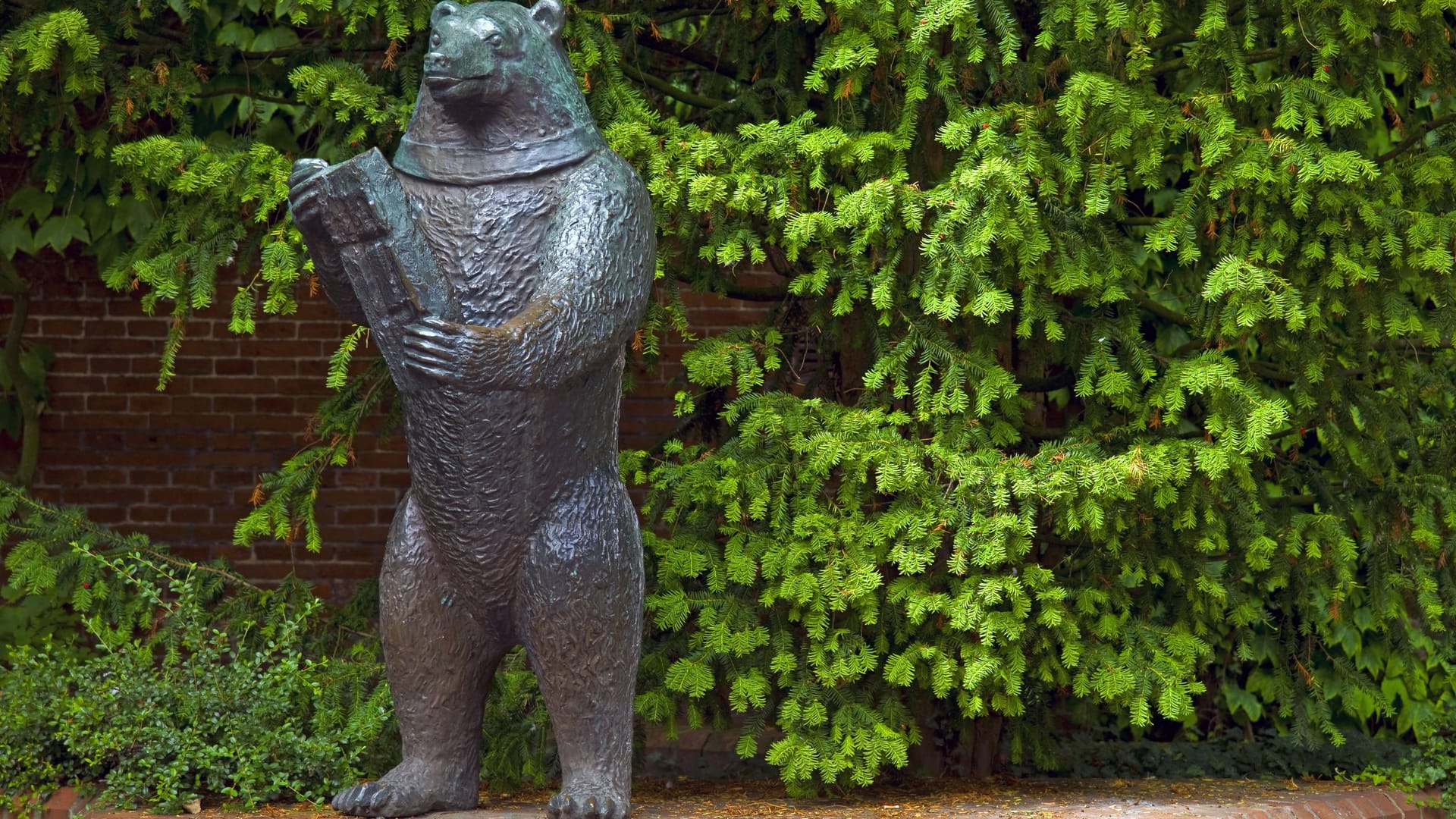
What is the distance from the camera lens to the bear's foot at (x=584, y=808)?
138 inches

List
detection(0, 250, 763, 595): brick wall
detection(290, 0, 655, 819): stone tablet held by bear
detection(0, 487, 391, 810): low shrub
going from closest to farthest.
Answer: detection(290, 0, 655, 819): stone tablet held by bear
detection(0, 487, 391, 810): low shrub
detection(0, 250, 763, 595): brick wall

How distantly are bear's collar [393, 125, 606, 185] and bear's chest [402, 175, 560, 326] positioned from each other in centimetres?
2

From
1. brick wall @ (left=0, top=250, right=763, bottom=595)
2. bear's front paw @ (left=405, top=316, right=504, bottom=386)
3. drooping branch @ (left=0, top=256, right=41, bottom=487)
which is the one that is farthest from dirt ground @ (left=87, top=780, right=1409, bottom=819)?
drooping branch @ (left=0, top=256, right=41, bottom=487)

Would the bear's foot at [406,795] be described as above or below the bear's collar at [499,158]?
below

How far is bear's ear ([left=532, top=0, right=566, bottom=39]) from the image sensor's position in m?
3.60

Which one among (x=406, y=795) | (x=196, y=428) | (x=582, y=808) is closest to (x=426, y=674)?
(x=406, y=795)

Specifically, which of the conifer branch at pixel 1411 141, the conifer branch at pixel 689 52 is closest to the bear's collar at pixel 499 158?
the conifer branch at pixel 689 52

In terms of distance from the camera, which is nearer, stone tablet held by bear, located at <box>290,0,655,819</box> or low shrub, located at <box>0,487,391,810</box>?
stone tablet held by bear, located at <box>290,0,655,819</box>

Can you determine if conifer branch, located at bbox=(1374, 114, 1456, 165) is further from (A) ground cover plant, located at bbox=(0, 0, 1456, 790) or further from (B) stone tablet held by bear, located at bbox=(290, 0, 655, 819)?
(B) stone tablet held by bear, located at bbox=(290, 0, 655, 819)

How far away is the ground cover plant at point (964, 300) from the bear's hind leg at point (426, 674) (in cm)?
124

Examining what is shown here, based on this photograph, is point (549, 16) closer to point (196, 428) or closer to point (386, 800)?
point (386, 800)

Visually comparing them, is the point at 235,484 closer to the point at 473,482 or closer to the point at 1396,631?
the point at 473,482

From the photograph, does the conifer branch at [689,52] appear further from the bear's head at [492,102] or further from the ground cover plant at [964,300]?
the bear's head at [492,102]

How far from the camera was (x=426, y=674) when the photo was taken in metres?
3.79
